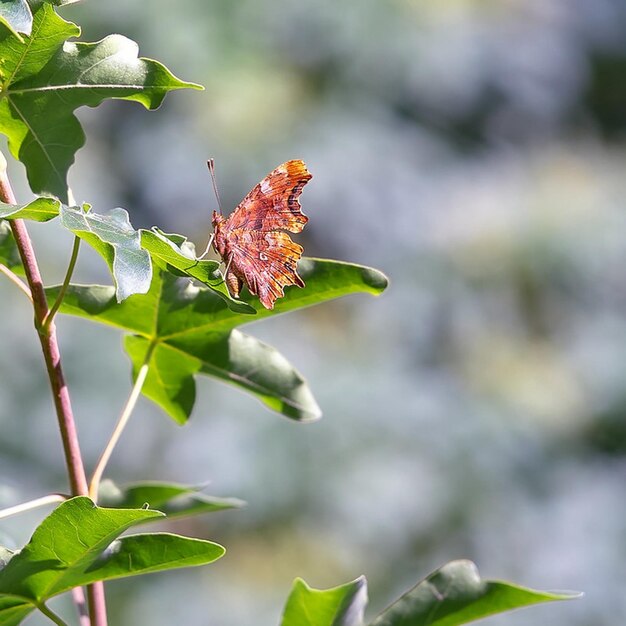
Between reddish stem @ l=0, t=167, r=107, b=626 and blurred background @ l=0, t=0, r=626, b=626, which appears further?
blurred background @ l=0, t=0, r=626, b=626

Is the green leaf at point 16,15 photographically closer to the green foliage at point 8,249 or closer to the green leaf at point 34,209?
the green leaf at point 34,209

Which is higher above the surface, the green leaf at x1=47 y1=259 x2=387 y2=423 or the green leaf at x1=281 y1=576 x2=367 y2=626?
the green leaf at x1=47 y1=259 x2=387 y2=423

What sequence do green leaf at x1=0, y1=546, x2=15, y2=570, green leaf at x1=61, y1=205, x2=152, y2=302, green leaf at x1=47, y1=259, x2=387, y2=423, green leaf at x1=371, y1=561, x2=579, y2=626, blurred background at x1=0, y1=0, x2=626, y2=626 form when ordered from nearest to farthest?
green leaf at x1=61, y1=205, x2=152, y2=302 < green leaf at x1=0, y1=546, x2=15, y2=570 < green leaf at x1=371, y1=561, x2=579, y2=626 < green leaf at x1=47, y1=259, x2=387, y2=423 < blurred background at x1=0, y1=0, x2=626, y2=626

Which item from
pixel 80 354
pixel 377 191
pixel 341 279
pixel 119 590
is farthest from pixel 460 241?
pixel 341 279

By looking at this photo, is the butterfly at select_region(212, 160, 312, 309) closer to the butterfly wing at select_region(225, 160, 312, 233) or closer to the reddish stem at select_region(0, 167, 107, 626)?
the butterfly wing at select_region(225, 160, 312, 233)

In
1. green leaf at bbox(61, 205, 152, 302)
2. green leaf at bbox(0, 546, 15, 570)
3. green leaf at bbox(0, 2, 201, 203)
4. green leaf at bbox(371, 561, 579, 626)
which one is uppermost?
green leaf at bbox(0, 2, 201, 203)

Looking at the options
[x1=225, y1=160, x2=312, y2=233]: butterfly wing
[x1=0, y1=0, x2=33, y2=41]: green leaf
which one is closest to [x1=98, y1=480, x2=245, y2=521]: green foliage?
[x1=225, y1=160, x2=312, y2=233]: butterfly wing

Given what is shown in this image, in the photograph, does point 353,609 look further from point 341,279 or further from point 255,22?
point 255,22
